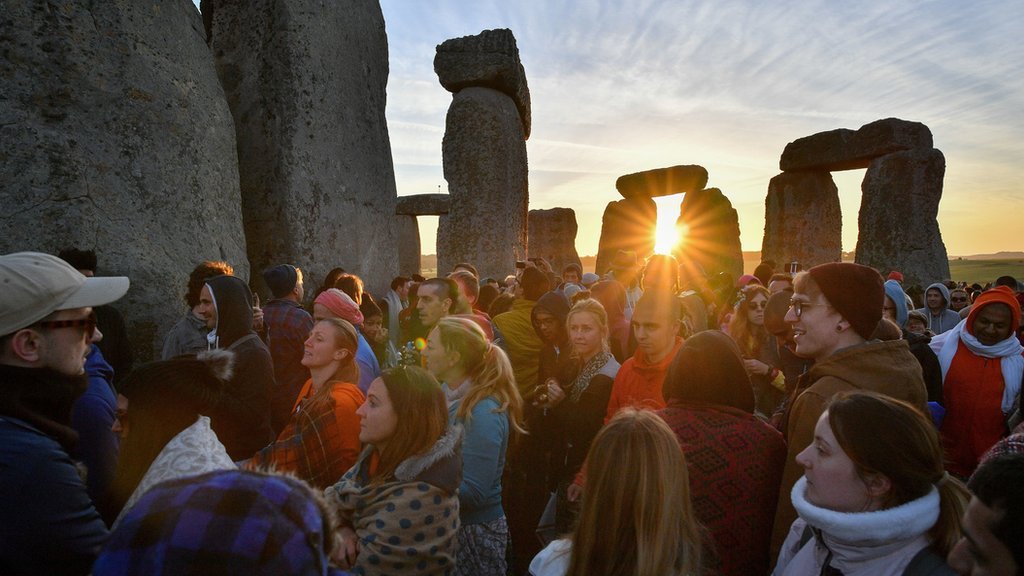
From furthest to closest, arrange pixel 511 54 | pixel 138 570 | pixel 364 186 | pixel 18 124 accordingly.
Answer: pixel 511 54, pixel 364 186, pixel 18 124, pixel 138 570

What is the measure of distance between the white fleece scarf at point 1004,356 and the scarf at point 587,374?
2.02 metres

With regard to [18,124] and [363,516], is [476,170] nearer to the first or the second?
[18,124]

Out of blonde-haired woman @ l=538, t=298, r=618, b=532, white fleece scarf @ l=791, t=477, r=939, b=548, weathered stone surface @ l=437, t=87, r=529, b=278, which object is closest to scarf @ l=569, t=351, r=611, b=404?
blonde-haired woman @ l=538, t=298, r=618, b=532

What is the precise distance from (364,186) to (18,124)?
2.28 m

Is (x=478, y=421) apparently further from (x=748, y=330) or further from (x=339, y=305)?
(x=748, y=330)

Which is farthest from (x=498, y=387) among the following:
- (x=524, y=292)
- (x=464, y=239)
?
(x=464, y=239)

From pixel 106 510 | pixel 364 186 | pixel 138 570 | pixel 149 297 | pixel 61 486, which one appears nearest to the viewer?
pixel 138 570

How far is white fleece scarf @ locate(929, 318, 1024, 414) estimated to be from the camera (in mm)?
3088

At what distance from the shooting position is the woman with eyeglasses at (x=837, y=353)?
182cm

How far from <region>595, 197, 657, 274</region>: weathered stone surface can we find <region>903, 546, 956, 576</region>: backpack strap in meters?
15.9

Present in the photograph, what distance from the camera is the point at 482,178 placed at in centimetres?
924

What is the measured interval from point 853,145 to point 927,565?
47.5 ft

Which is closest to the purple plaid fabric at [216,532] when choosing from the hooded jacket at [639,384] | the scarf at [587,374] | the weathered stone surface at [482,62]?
the hooded jacket at [639,384]

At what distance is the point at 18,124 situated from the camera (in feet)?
8.27
